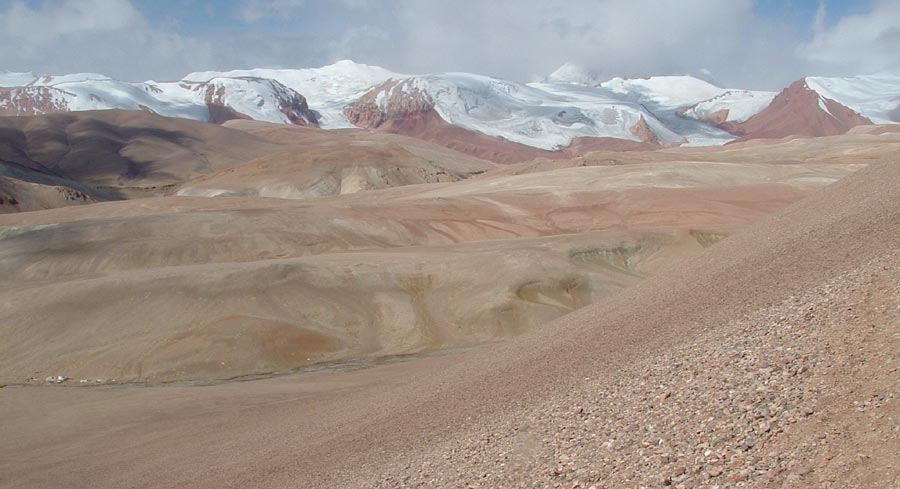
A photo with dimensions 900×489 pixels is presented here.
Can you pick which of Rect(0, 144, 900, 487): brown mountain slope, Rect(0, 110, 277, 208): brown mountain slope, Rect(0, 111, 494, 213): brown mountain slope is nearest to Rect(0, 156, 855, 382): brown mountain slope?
Rect(0, 144, 900, 487): brown mountain slope

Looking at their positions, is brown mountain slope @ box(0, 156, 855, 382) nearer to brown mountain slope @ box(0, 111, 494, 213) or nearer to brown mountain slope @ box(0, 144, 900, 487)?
brown mountain slope @ box(0, 144, 900, 487)

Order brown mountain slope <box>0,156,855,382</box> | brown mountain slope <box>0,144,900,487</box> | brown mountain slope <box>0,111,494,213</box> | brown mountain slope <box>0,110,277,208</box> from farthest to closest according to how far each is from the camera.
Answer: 1. brown mountain slope <box>0,110,277,208</box>
2. brown mountain slope <box>0,111,494,213</box>
3. brown mountain slope <box>0,156,855,382</box>
4. brown mountain slope <box>0,144,900,487</box>

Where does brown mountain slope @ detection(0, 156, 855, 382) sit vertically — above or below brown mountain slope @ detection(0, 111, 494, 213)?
below

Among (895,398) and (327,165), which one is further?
(327,165)

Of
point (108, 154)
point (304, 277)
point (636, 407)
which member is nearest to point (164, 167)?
point (108, 154)

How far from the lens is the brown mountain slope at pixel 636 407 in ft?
32.7

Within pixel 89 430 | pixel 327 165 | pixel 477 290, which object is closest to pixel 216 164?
pixel 327 165

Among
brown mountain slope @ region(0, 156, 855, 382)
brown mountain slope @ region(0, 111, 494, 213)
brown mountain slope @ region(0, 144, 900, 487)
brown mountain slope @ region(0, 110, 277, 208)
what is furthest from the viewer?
brown mountain slope @ region(0, 110, 277, 208)

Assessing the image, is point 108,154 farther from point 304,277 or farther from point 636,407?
point 636,407

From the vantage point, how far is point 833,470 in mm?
8625

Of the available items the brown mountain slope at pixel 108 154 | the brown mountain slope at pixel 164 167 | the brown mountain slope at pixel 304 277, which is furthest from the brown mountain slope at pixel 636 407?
the brown mountain slope at pixel 108 154

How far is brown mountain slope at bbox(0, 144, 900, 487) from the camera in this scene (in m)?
9.95

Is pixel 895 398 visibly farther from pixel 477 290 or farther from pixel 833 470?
pixel 477 290

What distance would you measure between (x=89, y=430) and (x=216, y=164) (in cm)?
16672
